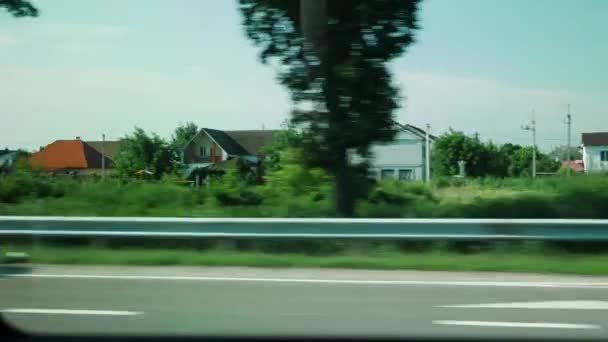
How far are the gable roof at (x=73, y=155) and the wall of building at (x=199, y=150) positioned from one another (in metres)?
8.34

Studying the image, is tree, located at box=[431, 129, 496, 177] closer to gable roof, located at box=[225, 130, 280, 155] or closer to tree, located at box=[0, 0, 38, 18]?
gable roof, located at box=[225, 130, 280, 155]

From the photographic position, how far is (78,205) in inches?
577

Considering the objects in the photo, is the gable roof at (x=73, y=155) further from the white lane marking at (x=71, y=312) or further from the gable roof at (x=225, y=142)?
the white lane marking at (x=71, y=312)

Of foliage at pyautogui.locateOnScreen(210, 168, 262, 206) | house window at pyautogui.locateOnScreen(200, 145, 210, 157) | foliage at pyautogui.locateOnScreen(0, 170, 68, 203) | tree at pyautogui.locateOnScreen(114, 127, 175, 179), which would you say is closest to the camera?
foliage at pyautogui.locateOnScreen(210, 168, 262, 206)

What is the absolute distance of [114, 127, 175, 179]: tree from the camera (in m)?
36.1

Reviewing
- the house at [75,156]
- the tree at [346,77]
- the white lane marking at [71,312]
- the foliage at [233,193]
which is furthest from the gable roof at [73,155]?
the white lane marking at [71,312]

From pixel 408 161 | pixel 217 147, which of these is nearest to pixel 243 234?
pixel 217 147

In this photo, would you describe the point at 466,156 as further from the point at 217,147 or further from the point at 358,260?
the point at 358,260

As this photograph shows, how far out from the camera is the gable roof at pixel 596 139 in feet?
223

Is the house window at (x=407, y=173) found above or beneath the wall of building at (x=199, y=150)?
beneath

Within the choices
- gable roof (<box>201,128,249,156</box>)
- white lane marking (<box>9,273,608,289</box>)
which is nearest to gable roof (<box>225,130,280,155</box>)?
gable roof (<box>201,128,249,156</box>)

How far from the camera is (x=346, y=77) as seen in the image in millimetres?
12164

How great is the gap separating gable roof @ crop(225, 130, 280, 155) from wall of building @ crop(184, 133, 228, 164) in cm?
804

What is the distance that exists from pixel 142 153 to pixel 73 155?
14314 mm
